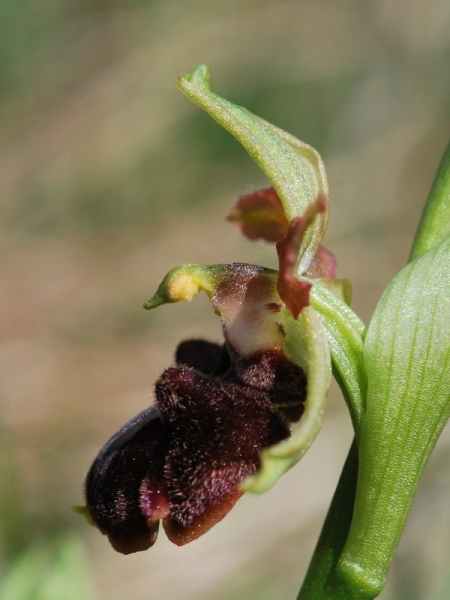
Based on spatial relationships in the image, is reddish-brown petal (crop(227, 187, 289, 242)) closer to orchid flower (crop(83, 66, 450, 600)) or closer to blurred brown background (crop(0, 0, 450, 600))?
orchid flower (crop(83, 66, 450, 600))

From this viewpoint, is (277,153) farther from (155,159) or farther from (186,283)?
(155,159)

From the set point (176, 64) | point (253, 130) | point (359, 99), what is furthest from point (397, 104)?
point (253, 130)

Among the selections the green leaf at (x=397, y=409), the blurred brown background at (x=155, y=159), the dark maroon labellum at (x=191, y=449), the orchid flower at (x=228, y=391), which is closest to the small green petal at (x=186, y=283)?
the orchid flower at (x=228, y=391)

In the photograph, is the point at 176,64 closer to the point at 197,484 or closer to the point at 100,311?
the point at 100,311

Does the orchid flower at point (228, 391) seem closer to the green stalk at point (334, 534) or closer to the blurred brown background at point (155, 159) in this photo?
the green stalk at point (334, 534)

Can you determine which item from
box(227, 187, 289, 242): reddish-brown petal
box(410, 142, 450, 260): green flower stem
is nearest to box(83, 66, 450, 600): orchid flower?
box(410, 142, 450, 260): green flower stem

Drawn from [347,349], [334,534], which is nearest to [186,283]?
Answer: [347,349]
